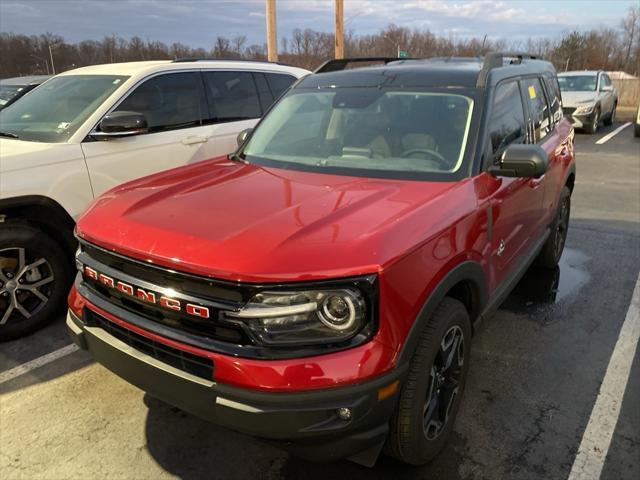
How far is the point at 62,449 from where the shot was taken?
2.63 metres

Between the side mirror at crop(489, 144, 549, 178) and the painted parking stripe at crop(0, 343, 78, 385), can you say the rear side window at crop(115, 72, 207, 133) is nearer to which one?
the painted parking stripe at crop(0, 343, 78, 385)

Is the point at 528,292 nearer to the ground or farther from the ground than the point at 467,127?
nearer to the ground

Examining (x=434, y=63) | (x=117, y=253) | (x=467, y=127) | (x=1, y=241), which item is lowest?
(x=1, y=241)

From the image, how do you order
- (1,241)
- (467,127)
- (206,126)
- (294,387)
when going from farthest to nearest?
(206,126)
(1,241)
(467,127)
(294,387)

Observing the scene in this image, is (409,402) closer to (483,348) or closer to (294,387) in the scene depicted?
(294,387)

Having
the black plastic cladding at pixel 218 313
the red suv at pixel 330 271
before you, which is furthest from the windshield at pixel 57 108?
the black plastic cladding at pixel 218 313

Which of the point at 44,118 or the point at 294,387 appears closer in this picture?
the point at 294,387

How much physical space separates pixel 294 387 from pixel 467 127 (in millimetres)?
1820

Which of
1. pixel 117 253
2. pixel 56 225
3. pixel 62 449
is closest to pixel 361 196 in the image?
pixel 117 253

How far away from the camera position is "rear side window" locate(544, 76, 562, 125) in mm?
4543

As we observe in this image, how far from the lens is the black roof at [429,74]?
122 inches

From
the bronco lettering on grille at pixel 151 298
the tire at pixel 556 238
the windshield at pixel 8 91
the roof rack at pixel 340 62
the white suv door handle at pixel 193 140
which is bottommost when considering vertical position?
the tire at pixel 556 238

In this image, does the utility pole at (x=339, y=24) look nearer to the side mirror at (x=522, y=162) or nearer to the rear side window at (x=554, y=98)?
the rear side window at (x=554, y=98)

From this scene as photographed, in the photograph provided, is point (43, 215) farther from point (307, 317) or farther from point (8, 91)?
point (8, 91)
